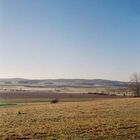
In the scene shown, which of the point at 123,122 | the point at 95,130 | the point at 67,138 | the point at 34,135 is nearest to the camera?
the point at 67,138

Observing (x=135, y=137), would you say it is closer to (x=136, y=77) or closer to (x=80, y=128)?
(x=80, y=128)

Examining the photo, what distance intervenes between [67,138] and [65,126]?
203 inches

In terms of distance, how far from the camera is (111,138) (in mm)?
19281

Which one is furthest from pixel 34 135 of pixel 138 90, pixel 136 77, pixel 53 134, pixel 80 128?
pixel 136 77

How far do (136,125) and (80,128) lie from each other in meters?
4.12

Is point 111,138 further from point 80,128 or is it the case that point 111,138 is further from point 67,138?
point 80,128

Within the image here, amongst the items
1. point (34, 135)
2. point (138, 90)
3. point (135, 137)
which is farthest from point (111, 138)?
point (138, 90)

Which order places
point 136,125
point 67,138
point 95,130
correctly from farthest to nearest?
point 136,125 < point 95,130 < point 67,138

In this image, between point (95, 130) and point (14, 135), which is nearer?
point (14, 135)

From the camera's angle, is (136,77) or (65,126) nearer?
(65,126)

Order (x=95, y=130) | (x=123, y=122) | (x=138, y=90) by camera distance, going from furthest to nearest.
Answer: (x=138, y=90), (x=123, y=122), (x=95, y=130)

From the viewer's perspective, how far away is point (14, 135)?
20500mm

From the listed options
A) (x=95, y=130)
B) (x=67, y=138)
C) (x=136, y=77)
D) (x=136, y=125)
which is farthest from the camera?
(x=136, y=77)

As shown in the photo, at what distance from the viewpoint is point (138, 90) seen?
5212 inches
